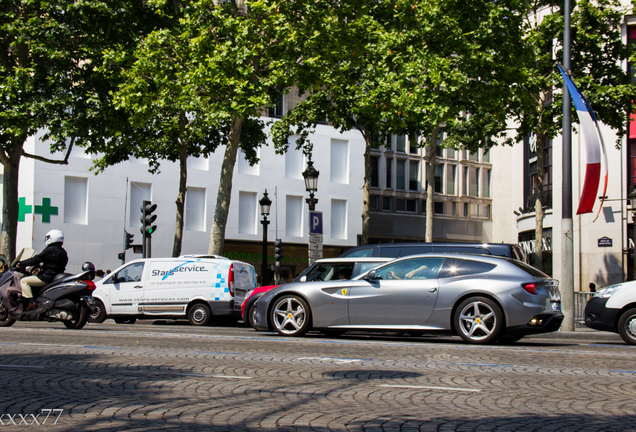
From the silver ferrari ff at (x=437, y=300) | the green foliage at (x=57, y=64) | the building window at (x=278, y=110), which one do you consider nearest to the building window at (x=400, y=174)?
the building window at (x=278, y=110)

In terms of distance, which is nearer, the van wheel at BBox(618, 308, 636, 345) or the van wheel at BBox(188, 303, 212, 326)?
the van wheel at BBox(618, 308, 636, 345)

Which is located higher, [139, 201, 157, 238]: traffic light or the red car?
[139, 201, 157, 238]: traffic light

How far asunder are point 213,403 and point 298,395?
738 mm

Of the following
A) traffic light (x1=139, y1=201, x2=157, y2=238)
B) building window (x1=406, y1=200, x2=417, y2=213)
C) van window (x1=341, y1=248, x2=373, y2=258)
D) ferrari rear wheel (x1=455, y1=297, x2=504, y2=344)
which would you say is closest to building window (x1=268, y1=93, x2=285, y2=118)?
building window (x1=406, y1=200, x2=417, y2=213)

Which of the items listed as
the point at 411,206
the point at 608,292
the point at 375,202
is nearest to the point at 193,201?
the point at 375,202

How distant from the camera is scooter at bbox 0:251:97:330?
1369cm

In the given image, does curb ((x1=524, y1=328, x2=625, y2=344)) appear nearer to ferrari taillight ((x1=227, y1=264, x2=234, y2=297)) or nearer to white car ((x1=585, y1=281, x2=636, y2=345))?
white car ((x1=585, y1=281, x2=636, y2=345))

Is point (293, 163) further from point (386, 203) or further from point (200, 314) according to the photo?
point (200, 314)

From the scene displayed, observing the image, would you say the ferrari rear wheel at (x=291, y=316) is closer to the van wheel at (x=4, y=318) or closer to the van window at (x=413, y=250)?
the van window at (x=413, y=250)

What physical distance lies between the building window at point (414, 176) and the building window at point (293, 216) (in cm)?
1167

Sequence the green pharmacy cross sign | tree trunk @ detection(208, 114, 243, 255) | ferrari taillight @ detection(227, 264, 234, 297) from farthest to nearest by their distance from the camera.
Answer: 1. the green pharmacy cross sign
2. tree trunk @ detection(208, 114, 243, 255)
3. ferrari taillight @ detection(227, 264, 234, 297)

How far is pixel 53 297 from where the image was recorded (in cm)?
1368

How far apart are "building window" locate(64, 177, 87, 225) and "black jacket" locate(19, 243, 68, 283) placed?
78.9 feet

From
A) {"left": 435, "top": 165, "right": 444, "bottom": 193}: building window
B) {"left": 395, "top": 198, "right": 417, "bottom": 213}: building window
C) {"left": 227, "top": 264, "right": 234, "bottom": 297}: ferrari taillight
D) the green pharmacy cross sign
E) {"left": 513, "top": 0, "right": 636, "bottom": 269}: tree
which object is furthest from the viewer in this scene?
{"left": 435, "top": 165, "right": 444, "bottom": 193}: building window
